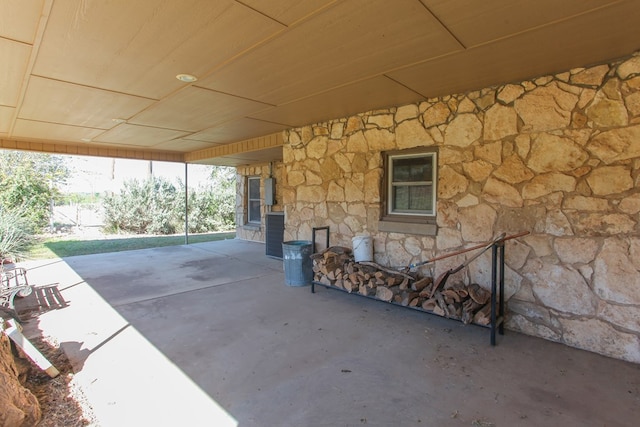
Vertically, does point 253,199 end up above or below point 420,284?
above

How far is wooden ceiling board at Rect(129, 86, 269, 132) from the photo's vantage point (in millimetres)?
3628

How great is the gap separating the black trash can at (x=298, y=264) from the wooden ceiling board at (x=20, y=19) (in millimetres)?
3460

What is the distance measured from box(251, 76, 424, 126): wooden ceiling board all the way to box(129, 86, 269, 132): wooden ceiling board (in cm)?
38

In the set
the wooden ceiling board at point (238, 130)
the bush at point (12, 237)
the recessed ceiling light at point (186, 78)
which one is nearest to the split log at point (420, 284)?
the recessed ceiling light at point (186, 78)

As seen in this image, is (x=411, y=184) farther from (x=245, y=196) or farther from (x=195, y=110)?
(x=245, y=196)

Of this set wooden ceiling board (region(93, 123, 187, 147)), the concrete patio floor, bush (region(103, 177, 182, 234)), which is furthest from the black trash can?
bush (region(103, 177, 182, 234))

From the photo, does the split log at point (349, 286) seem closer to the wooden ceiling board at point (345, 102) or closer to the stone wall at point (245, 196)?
the wooden ceiling board at point (345, 102)

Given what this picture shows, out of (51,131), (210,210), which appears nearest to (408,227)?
(51,131)

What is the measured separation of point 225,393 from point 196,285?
9.77 ft

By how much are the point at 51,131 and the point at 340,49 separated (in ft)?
18.4

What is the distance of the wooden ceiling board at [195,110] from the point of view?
11.9 feet

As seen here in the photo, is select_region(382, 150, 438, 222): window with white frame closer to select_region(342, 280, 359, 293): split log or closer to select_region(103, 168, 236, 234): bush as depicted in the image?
select_region(342, 280, 359, 293): split log

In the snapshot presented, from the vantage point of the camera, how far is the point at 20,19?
6.74 feet

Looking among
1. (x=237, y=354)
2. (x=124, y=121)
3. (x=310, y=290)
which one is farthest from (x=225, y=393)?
(x=124, y=121)
